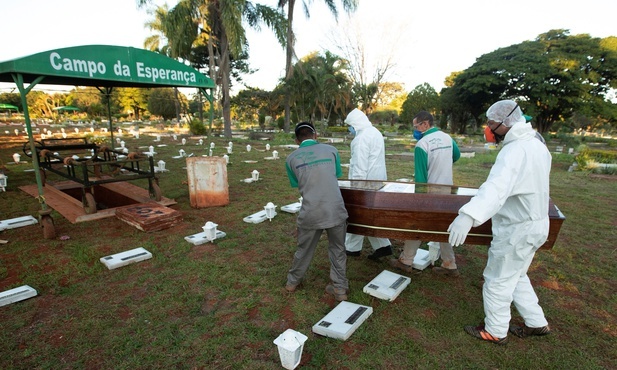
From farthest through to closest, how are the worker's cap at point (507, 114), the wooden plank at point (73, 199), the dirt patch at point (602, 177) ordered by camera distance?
1. the dirt patch at point (602, 177)
2. the wooden plank at point (73, 199)
3. the worker's cap at point (507, 114)

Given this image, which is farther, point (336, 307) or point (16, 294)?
point (16, 294)

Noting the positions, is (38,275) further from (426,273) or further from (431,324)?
(426,273)

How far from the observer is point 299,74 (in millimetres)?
24703

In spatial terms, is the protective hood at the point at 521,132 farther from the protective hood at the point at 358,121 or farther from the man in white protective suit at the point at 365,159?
the protective hood at the point at 358,121

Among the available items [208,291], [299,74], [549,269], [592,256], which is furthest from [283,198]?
[299,74]

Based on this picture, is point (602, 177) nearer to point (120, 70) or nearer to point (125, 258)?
point (125, 258)

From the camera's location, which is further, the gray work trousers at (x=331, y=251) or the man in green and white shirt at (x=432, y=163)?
the man in green and white shirt at (x=432, y=163)

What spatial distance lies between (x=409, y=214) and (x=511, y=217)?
2.82 feet

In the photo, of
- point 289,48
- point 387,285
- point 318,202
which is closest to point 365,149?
point 318,202

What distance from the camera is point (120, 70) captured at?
17.0 ft

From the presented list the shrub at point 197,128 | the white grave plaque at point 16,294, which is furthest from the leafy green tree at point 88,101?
the white grave plaque at point 16,294

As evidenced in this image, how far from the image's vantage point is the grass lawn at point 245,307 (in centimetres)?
249

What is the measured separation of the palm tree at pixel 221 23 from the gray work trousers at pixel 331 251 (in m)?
17.1

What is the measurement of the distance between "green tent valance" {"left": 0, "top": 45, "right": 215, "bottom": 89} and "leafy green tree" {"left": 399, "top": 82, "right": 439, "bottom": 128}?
123 ft
